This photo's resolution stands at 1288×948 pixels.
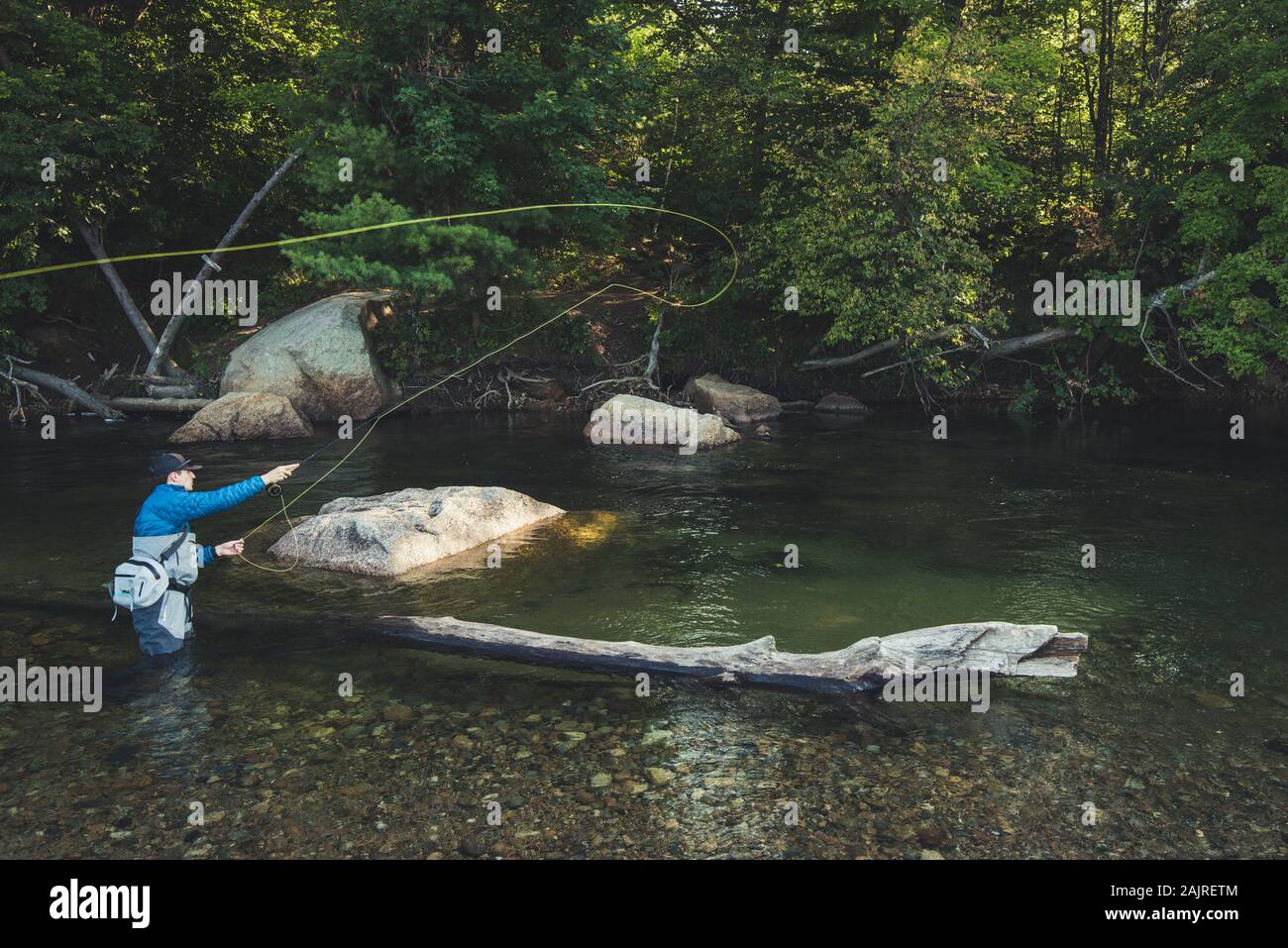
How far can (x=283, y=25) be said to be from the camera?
2792cm

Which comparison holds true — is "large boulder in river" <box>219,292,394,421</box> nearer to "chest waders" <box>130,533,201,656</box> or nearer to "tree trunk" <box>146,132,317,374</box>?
"tree trunk" <box>146,132,317,374</box>

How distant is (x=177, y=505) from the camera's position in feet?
26.3

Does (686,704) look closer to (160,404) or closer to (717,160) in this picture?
(160,404)

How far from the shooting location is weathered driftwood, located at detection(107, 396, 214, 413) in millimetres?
22453

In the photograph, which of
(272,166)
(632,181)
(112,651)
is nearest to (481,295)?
(632,181)

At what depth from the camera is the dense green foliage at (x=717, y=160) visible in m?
20.8

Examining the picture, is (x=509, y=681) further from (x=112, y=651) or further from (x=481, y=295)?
(x=481, y=295)

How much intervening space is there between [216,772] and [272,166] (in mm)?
27307

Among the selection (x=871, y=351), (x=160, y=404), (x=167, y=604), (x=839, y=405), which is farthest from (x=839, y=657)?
(x=160, y=404)

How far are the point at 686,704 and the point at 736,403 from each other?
55.3 ft

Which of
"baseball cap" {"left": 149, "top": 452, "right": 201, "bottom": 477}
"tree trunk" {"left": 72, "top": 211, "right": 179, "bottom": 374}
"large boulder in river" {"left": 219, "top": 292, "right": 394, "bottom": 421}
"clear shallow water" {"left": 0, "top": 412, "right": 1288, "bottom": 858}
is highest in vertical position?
"tree trunk" {"left": 72, "top": 211, "right": 179, "bottom": 374}

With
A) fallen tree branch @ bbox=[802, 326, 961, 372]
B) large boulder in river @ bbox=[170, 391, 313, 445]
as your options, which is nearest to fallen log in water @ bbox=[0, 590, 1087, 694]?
large boulder in river @ bbox=[170, 391, 313, 445]

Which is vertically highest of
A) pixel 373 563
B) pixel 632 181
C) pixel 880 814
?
pixel 632 181

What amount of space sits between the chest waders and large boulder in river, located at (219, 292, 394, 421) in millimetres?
14247
